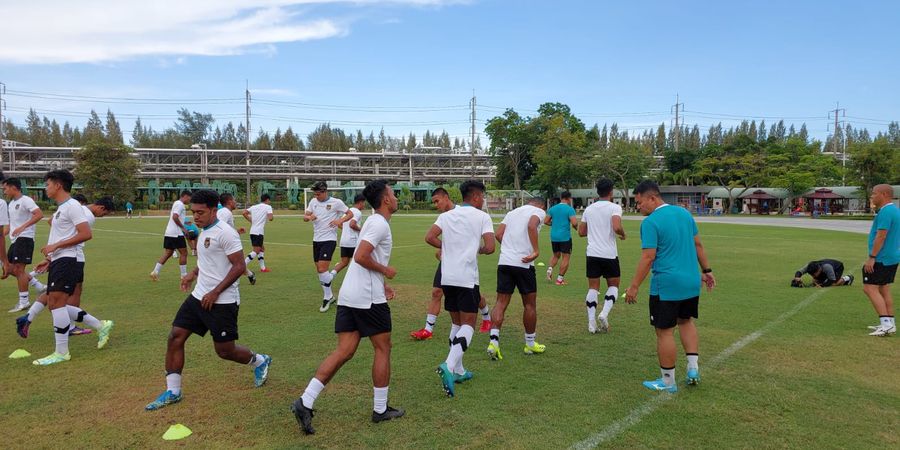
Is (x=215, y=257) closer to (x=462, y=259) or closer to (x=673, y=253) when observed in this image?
(x=462, y=259)

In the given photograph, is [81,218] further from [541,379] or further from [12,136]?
[12,136]

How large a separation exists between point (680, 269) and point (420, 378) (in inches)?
118

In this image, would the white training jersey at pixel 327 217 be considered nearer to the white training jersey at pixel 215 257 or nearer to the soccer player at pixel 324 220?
the soccer player at pixel 324 220

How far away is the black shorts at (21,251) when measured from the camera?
9.04 metres

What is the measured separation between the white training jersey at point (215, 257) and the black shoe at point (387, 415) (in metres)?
1.74

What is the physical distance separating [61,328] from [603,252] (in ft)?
24.0

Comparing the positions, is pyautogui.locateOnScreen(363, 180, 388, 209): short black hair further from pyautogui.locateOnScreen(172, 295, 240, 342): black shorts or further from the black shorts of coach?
the black shorts of coach

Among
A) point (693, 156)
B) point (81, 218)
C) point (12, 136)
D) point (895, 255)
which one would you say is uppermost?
point (12, 136)

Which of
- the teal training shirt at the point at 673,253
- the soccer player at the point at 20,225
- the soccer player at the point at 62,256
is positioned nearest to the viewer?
the teal training shirt at the point at 673,253

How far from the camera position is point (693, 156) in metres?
80.9

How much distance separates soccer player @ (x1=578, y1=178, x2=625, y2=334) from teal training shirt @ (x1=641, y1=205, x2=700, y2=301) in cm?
256

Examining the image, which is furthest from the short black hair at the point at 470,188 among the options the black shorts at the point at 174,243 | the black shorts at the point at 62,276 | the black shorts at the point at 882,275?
the black shorts at the point at 174,243

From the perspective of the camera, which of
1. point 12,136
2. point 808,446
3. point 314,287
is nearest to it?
point 808,446

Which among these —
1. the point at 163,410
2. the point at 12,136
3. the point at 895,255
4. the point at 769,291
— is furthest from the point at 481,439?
the point at 12,136
